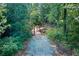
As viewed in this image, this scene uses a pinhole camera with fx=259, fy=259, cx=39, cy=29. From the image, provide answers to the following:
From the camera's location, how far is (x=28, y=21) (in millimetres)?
2625

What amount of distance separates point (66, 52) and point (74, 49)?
86 millimetres

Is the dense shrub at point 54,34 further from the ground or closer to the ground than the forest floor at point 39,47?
further from the ground

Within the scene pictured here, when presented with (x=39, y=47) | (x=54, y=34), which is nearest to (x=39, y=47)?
(x=39, y=47)

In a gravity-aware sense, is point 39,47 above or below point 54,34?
below

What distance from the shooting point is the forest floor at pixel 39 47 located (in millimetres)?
2621

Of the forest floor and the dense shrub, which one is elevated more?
the dense shrub

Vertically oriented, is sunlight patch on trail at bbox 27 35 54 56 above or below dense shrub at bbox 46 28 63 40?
below

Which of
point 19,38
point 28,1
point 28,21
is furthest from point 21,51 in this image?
point 28,1

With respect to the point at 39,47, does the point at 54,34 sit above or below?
above

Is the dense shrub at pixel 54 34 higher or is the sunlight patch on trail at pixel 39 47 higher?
the dense shrub at pixel 54 34

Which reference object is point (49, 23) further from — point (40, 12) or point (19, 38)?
point (19, 38)

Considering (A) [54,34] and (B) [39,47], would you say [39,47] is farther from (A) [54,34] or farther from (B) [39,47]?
(A) [54,34]

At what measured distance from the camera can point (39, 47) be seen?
8.63 feet

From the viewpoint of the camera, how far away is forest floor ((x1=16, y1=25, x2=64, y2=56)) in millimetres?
2621
